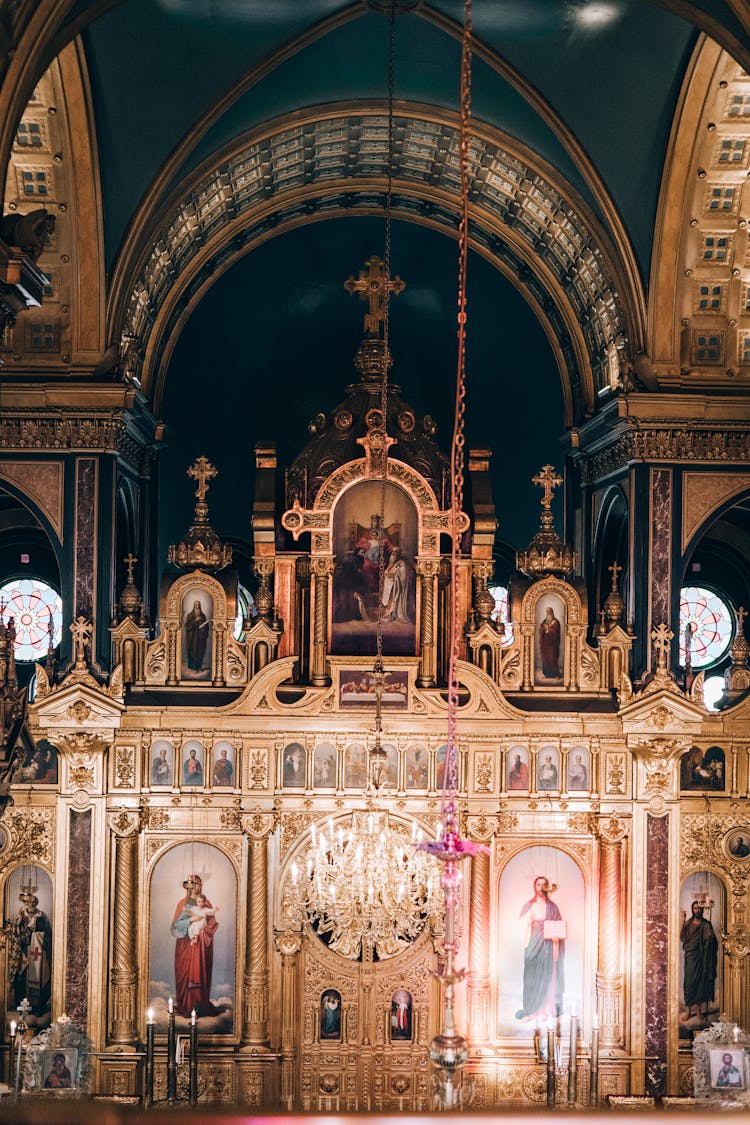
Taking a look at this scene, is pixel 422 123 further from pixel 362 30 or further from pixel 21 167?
pixel 21 167

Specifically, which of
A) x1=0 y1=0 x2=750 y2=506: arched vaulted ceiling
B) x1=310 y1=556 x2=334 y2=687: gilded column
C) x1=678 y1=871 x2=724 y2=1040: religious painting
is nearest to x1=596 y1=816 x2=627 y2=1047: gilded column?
x1=678 y1=871 x2=724 y2=1040: religious painting

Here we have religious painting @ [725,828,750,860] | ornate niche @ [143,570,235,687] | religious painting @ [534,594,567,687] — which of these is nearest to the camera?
ornate niche @ [143,570,235,687]

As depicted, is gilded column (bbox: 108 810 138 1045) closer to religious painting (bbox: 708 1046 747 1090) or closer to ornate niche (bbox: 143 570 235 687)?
ornate niche (bbox: 143 570 235 687)

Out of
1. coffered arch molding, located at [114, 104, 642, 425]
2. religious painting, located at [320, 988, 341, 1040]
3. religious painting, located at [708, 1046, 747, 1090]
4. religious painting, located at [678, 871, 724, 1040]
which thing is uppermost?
coffered arch molding, located at [114, 104, 642, 425]

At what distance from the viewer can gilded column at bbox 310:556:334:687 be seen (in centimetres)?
2070

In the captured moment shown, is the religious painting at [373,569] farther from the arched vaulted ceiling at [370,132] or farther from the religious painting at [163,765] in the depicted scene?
the arched vaulted ceiling at [370,132]

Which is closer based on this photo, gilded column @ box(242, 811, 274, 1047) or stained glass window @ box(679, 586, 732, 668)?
gilded column @ box(242, 811, 274, 1047)

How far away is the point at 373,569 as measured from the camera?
68.7 ft

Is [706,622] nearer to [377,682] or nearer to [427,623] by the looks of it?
[427,623]

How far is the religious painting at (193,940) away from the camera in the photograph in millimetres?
20391

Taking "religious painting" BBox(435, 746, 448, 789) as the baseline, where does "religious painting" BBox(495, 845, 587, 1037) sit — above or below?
below

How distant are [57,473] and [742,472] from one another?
32.5 feet

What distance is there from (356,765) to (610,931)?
13.7ft

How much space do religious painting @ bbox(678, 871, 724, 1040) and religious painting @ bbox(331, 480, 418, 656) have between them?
525cm
